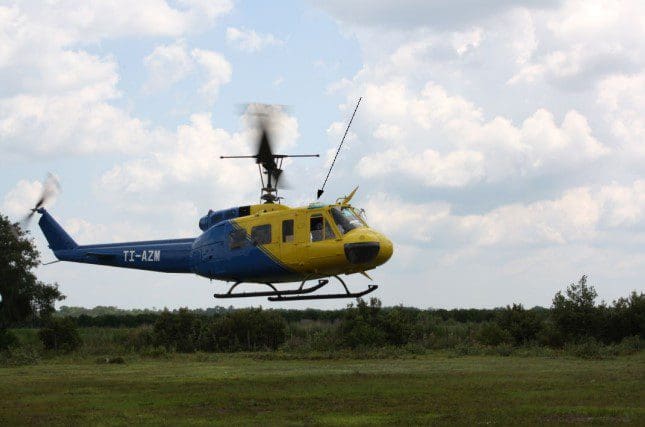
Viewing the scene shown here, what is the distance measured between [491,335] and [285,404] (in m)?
30.0

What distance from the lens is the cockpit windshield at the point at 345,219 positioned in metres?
21.3

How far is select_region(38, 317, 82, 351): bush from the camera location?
55075mm

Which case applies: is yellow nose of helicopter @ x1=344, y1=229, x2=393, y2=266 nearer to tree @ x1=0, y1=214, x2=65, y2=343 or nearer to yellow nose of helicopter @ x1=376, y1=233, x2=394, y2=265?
yellow nose of helicopter @ x1=376, y1=233, x2=394, y2=265

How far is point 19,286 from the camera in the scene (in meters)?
58.7

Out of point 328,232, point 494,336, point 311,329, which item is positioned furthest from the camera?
point 311,329

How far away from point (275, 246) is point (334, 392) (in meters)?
9.15

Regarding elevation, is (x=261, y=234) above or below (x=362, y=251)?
above

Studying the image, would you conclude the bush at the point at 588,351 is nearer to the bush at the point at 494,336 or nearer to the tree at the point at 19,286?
the bush at the point at 494,336

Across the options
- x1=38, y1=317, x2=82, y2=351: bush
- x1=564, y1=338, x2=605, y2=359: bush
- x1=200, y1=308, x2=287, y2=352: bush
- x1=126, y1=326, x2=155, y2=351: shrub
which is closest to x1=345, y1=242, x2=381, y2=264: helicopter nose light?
x1=564, y1=338, x2=605, y2=359: bush

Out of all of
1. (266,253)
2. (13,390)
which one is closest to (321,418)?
(266,253)

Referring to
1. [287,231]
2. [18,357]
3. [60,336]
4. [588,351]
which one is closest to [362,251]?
[287,231]

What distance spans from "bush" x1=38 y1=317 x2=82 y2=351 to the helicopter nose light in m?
37.6

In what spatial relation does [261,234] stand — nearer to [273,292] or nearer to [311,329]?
[273,292]

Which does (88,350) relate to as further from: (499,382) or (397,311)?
(499,382)
